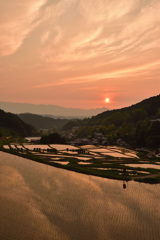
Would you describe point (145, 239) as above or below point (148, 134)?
below

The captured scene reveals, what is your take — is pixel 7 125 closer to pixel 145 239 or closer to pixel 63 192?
pixel 63 192

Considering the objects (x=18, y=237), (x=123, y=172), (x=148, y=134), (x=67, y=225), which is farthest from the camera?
(x=148, y=134)

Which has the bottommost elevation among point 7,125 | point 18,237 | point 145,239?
point 145,239

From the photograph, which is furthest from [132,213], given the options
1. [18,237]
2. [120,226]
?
[18,237]

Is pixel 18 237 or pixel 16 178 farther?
pixel 16 178

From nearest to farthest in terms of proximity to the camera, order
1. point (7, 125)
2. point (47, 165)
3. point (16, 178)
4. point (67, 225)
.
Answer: point (67, 225) → point (16, 178) → point (47, 165) → point (7, 125)

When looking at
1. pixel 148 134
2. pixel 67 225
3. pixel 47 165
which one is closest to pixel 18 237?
pixel 67 225
